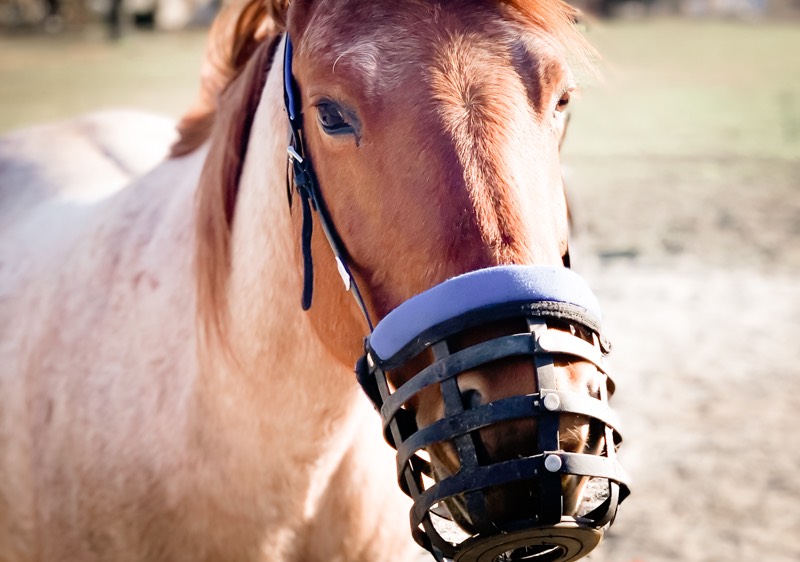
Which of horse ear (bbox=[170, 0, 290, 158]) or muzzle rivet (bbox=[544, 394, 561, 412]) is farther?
horse ear (bbox=[170, 0, 290, 158])

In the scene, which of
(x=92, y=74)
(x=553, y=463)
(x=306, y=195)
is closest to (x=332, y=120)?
(x=306, y=195)

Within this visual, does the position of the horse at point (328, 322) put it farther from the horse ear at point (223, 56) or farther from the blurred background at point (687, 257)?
the blurred background at point (687, 257)

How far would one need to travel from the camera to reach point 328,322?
5.54 ft

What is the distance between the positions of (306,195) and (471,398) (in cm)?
59

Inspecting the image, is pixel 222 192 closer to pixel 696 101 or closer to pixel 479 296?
pixel 479 296

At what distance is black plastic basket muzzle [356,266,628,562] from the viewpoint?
49.4 inches

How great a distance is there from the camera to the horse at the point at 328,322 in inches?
51.5

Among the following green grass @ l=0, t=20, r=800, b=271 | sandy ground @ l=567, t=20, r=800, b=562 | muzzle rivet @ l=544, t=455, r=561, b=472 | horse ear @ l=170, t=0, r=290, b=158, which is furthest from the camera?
green grass @ l=0, t=20, r=800, b=271

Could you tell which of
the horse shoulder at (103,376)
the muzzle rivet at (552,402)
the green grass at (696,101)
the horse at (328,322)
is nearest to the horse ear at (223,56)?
the horse at (328,322)

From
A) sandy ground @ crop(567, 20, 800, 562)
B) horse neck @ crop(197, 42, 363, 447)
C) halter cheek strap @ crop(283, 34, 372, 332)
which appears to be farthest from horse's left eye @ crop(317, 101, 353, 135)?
sandy ground @ crop(567, 20, 800, 562)

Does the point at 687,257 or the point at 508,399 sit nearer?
the point at 508,399

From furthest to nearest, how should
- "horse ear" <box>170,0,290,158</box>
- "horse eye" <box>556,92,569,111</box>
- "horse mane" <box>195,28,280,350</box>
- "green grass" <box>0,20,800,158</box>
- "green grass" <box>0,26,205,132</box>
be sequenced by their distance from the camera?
1. "green grass" <box>0,26,205,132</box>
2. "green grass" <box>0,20,800,158</box>
3. "horse ear" <box>170,0,290,158</box>
4. "horse mane" <box>195,28,280,350</box>
5. "horse eye" <box>556,92,569,111</box>

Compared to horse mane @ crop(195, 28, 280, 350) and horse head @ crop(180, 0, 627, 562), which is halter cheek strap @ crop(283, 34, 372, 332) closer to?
horse head @ crop(180, 0, 627, 562)

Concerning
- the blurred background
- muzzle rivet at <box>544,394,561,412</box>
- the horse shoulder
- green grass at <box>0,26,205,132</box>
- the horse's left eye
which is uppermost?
the horse's left eye
